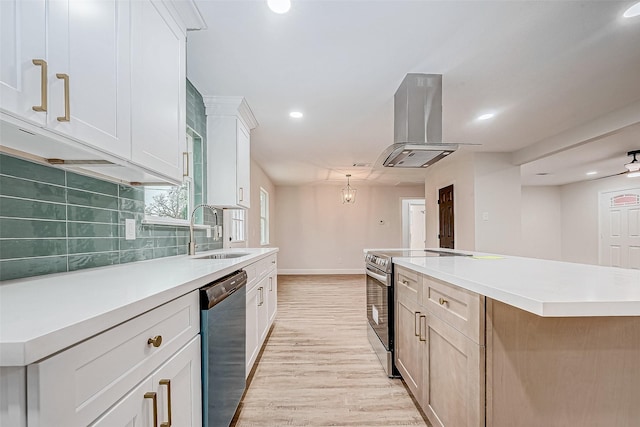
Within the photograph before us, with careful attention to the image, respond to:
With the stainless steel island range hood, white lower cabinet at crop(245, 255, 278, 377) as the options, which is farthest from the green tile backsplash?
the stainless steel island range hood

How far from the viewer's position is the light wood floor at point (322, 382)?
183cm

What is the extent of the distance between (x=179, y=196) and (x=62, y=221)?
119 centimetres

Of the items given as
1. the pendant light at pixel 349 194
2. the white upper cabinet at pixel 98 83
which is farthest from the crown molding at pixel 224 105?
the pendant light at pixel 349 194

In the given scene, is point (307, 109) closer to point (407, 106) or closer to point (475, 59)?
point (407, 106)

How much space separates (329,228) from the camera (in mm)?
8320

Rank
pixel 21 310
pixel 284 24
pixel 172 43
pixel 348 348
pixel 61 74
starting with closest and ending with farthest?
pixel 21 310
pixel 61 74
pixel 172 43
pixel 284 24
pixel 348 348

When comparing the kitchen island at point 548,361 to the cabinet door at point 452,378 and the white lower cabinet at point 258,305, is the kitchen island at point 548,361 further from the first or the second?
the white lower cabinet at point 258,305

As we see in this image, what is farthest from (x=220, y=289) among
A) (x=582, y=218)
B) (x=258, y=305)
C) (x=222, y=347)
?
(x=582, y=218)

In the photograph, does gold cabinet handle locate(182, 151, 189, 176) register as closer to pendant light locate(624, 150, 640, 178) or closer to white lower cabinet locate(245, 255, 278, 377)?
white lower cabinet locate(245, 255, 278, 377)

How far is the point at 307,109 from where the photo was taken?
3.21 m

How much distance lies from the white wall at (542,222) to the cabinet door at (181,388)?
30.8ft

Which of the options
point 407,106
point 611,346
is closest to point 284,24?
point 407,106

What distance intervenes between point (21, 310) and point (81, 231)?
83cm

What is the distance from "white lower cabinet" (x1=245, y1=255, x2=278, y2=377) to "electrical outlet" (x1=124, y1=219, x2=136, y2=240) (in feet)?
2.33
